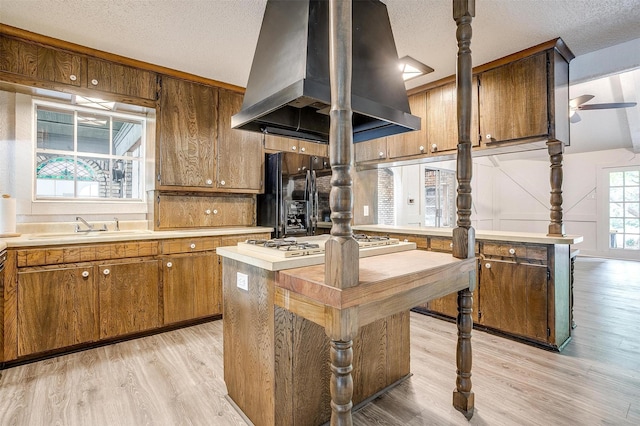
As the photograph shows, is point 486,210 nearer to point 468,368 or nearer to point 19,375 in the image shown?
point 468,368

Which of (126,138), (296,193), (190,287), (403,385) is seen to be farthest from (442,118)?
(126,138)

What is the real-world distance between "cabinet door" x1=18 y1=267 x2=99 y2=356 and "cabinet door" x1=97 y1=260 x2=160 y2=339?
77mm

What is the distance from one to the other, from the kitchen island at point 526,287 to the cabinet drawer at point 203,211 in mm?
2414

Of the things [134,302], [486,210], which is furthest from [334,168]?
[486,210]

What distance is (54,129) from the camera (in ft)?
10.1

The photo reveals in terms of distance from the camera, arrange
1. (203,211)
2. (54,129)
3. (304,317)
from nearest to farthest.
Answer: (304,317) → (54,129) → (203,211)

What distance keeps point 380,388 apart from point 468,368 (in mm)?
564

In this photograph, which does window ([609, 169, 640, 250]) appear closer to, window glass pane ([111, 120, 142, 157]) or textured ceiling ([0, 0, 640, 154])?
textured ceiling ([0, 0, 640, 154])

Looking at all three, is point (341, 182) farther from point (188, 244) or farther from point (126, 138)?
point (126, 138)

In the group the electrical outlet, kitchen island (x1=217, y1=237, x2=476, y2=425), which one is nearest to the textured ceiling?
kitchen island (x1=217, y1=237, x2=476, y2=425)

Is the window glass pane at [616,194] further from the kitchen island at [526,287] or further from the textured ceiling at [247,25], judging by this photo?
the textured ceiling at [247,25]

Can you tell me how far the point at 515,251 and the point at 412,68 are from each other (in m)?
1.95

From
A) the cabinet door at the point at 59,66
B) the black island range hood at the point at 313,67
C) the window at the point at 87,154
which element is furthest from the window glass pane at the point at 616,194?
the cabinet door at the point at 59,66

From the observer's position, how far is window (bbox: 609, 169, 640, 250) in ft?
22.1
